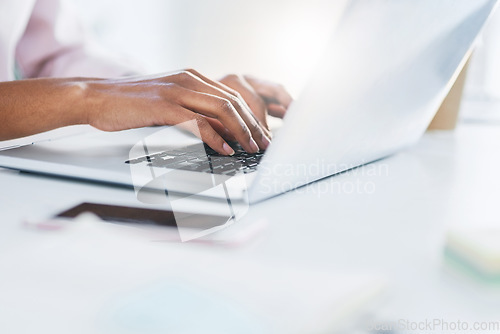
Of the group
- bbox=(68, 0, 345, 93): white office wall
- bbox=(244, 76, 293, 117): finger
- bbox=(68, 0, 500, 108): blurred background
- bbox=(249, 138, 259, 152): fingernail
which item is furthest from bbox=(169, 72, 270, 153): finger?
bbox=(68, 0, 345, 93): white office wall

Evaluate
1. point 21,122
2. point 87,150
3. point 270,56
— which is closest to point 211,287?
point 87,150

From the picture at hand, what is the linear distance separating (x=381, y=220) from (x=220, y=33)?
2313 mm

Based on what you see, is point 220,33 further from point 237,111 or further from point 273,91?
point 237,111

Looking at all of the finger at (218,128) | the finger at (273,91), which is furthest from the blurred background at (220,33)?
the finger at (218,128)

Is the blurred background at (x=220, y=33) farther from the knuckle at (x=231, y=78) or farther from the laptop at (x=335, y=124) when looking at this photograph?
the laptop at (x=335, y=124)

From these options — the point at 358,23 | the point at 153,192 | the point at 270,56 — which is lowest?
the point at 270,56

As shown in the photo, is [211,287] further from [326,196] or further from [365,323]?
[326,196]

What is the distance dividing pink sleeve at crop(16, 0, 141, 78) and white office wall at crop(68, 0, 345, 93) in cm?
131

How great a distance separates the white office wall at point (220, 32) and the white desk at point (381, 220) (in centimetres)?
175

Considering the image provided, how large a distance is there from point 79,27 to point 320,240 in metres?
1.07

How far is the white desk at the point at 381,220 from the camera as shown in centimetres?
27

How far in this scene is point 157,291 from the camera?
0.27 meters

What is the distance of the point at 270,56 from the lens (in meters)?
2.46

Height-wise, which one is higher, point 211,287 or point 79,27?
point 79,27
